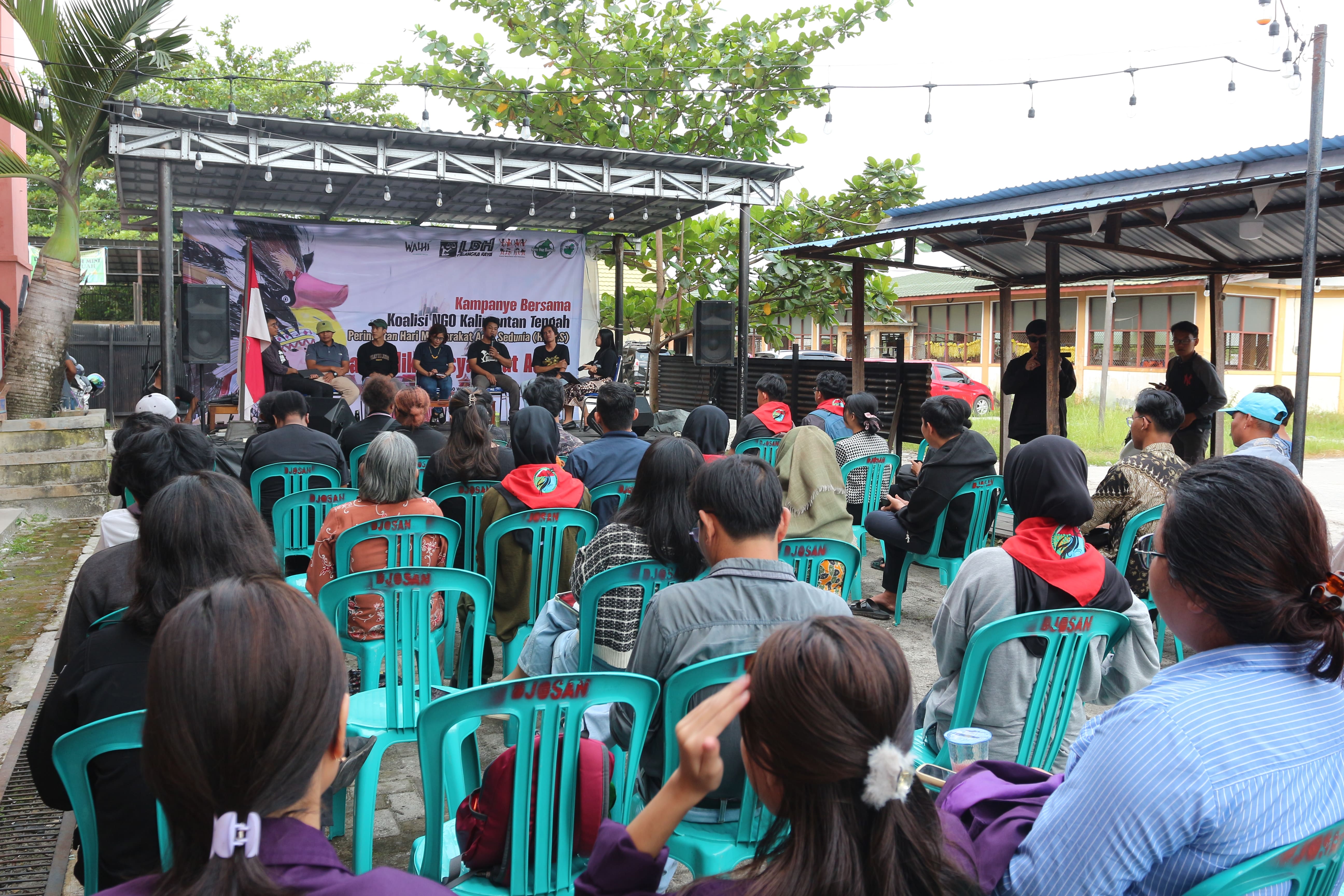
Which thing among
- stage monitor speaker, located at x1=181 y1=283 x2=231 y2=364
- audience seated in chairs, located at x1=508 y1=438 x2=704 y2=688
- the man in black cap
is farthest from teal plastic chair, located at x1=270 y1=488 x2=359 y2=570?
the man in black cap

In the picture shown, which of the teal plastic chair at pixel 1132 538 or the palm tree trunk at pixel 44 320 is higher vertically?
the palm tree trunk at pixel 44 320

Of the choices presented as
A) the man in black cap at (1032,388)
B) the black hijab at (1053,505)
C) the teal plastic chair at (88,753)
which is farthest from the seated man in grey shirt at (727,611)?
the man in black cap at (1032,388)

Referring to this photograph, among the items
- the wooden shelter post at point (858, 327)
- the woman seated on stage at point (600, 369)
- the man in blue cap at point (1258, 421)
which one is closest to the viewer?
the man in blue cap at point (1258, 421)

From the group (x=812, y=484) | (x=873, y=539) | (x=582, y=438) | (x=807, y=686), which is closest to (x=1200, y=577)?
(x=807, y=686)

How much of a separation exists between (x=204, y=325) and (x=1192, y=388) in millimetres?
8448

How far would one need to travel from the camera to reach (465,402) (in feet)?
27.2

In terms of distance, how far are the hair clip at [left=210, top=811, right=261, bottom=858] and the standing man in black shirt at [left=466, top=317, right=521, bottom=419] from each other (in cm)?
1076

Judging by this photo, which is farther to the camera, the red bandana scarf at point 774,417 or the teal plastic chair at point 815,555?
the red bandana scarf at point 774,417

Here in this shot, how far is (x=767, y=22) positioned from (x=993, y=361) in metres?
14.7

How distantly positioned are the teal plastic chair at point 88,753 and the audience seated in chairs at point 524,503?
1.80 meters

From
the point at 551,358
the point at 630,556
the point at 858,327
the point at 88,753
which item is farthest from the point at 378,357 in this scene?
the point at 88,753

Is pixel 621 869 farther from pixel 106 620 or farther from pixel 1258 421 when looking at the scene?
pixel 1258 421

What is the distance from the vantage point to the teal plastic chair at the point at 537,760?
A: 1.61m

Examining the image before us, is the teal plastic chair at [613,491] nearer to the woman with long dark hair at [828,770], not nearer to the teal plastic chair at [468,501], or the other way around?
the teal plastic chair at [468,501]
